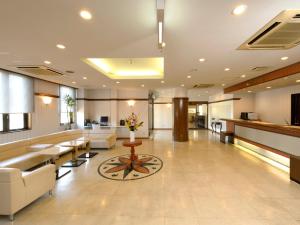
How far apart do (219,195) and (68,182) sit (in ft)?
11.5

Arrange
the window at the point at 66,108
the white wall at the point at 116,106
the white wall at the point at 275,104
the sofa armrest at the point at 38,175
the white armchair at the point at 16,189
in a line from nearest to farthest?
1. the white armchair at the point at 16,189
2. the sofa armrest at the point at 38,175
3. the white wall at the point at 275,104
4. the window at the point at 66,108
5. the white wall at the point at 116,106

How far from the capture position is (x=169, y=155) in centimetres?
614

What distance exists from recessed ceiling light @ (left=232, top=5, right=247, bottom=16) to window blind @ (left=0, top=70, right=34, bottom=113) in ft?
21.4

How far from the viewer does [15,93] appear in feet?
17.8

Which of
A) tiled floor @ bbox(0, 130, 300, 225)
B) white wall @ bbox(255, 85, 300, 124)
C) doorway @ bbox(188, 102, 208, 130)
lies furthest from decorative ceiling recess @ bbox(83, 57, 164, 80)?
doorway @ bbox(188, 102, 208, 130)

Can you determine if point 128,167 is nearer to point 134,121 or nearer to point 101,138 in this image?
point 134,121

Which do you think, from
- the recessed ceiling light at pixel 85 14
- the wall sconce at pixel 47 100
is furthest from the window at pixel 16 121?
the recessed ceiling light at pixel 85 14

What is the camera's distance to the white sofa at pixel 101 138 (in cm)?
701

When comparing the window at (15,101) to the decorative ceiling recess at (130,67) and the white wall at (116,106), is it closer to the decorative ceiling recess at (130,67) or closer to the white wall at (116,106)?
the decorative ceiling recess at (130,67)

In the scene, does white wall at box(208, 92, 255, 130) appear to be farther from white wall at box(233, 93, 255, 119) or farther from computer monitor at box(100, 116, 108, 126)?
computer monitor at box(100, 116, 108, 126)

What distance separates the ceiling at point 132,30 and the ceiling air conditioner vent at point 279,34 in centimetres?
13

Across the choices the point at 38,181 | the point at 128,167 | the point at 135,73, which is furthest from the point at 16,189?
the point at 135,73

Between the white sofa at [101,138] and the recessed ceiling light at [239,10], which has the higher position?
the recessed ceiling light at [239,10]

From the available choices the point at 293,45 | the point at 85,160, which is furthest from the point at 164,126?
the point at 293,45
